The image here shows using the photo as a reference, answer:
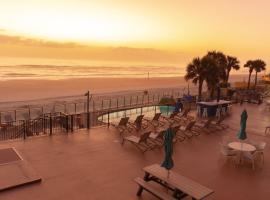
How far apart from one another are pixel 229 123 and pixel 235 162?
5.43 meters

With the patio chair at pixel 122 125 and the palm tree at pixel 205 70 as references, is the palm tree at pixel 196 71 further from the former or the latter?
the patio chair at pixel 122 125

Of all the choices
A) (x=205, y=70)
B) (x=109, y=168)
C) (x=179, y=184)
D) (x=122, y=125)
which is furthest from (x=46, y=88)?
(x=179, y=184)

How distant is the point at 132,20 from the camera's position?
3036cm

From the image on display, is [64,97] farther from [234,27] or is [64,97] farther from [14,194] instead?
[14,194]

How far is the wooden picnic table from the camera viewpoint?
505 cm

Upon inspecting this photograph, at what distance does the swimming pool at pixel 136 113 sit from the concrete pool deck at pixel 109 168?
1995 millimetres

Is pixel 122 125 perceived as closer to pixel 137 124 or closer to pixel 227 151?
pixel 137 124

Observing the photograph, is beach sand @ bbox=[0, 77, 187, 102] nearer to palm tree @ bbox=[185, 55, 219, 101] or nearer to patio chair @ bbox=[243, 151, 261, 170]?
palm tree @ bbox=[185, 55, 219, 101]

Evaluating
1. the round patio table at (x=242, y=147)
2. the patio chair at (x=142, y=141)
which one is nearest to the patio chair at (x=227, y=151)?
the round patio table at (x=242, y=147)

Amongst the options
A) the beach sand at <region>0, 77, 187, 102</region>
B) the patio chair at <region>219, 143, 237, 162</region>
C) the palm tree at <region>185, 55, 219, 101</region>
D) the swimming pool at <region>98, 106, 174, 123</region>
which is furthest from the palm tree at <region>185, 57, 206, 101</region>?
the beach sand at <region>0, 77, 187, 102</region>

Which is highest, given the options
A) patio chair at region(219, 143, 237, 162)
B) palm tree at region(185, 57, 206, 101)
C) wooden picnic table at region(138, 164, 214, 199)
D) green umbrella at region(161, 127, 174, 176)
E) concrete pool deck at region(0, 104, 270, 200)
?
palm tree at region(185, 57, 206, 101)

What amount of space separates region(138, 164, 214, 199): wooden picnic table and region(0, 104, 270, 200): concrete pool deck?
0.59 metres

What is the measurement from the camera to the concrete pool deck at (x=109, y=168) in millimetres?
6102

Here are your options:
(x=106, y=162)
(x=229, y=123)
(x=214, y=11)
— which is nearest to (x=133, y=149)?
(x=106, y=162)
